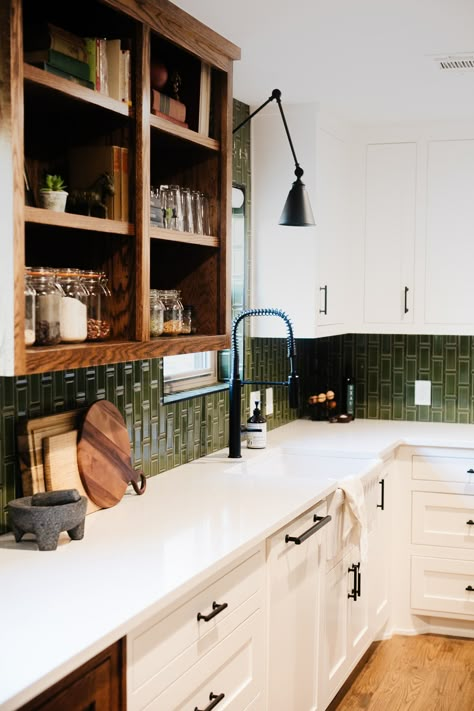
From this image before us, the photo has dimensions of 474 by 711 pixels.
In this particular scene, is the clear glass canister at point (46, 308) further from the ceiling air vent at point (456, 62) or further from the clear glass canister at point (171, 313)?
the ceiling air vent at point (456, 62)

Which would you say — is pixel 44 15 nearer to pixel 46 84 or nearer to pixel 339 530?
pixel 46 84

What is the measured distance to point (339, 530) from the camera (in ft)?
10.1

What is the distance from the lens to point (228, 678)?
7.25ft

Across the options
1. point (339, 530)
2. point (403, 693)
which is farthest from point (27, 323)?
point (403, 693)

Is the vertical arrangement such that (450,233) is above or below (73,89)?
below

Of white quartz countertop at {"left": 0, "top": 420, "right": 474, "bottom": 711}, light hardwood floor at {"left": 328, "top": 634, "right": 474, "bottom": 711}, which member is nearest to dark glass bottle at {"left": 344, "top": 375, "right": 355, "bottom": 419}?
white quartz countertop at {"left": 0, "top": 420, "right": 474, "bottom": 711}

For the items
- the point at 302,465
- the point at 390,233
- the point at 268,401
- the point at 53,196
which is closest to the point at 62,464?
the point at 53,196

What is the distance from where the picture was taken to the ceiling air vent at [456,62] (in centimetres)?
302

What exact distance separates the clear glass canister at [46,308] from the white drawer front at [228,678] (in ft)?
2.66

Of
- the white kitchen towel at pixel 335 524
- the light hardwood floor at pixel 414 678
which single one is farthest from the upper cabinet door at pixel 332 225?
the light hardwood floor at pixel 414 678

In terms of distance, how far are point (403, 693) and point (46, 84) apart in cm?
263

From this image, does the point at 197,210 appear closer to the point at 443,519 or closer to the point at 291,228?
the point at 291,228

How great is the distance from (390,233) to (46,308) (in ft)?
8.44

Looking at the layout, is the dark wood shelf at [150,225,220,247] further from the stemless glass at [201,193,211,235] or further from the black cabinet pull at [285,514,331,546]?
the black cabinet pull at [285,514,331,546]
